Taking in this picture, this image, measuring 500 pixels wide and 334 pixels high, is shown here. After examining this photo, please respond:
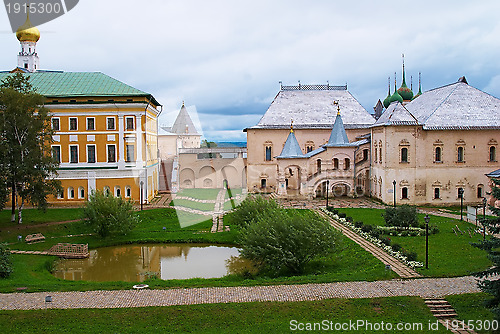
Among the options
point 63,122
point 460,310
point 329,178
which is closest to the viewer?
point 460,310

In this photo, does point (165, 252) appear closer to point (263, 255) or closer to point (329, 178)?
point (263, 255)

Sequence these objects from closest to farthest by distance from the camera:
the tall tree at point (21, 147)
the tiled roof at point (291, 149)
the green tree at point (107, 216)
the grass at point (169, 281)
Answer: the grass at point (169, 281) < the green tree at point (107, 216) < the tall tree at point (21, 147) < the tiled roof at point (291, 149)

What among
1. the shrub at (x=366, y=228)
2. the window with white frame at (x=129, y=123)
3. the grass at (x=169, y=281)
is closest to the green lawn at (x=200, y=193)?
the window with white frame at (x=129, y=123)

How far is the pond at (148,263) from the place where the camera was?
19.2 meters

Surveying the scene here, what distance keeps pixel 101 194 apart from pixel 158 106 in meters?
18.3

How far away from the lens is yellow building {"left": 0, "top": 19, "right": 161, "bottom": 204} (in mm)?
34312

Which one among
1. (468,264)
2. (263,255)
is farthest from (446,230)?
(263,255)

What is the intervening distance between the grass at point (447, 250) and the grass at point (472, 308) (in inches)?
67.4

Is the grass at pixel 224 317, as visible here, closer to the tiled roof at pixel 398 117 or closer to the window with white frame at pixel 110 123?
the tiled roof at pixel 398 117

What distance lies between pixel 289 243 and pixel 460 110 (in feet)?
76.4

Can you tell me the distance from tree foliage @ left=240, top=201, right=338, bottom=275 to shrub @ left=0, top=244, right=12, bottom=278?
9.05 metres

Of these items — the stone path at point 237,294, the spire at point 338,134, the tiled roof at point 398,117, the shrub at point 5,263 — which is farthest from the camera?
the spire at point 338,134

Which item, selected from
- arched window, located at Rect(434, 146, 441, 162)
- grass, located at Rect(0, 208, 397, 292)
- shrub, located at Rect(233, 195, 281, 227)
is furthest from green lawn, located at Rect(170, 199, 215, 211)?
arched window, located at Rect(434, 146, 441, 162)

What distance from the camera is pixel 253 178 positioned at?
42.6 m
